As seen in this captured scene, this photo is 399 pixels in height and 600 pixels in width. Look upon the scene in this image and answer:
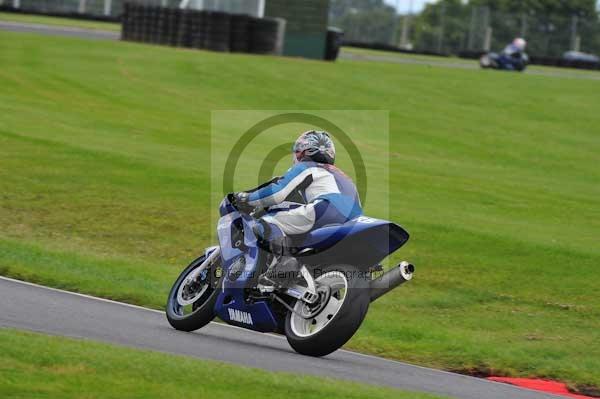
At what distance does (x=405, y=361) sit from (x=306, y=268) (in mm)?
1724

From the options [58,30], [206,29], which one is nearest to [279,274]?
[206,29]

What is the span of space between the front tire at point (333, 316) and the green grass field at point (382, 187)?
1.52m

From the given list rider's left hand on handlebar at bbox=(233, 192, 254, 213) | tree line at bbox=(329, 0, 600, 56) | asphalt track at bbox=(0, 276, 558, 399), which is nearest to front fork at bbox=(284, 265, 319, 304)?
asphalt track at bbox=(0, 276, 558, 399)

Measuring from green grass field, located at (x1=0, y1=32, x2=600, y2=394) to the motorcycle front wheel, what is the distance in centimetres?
152

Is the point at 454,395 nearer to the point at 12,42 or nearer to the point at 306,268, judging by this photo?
the point at 306,268

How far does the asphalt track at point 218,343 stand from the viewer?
8852 millimetres

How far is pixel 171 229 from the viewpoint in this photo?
1568 centimetres

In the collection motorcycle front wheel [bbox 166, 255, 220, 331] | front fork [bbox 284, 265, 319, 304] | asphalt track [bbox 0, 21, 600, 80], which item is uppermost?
asphalt track [bbox 0, 21, 600, 80]

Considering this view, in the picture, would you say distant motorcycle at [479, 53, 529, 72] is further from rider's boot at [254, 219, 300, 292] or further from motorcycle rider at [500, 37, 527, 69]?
rider's boot at [254, 219, 300, 292]

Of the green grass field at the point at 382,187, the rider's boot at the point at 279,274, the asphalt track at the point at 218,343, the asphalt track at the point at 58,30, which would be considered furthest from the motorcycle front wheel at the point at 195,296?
the asphalt track at the point at 58,30

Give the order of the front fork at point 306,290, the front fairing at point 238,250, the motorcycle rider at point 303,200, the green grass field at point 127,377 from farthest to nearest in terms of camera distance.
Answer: the front fairing at point 238,250 < the motorcycle rider at point 303,200 < the front fork at point 306,290 < the green grass field at point 127,377

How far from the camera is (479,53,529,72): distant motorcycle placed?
49.1m

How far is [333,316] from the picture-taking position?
355 inches

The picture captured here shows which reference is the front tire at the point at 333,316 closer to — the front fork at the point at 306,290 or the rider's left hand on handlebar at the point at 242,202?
the front fork at the point at 306,290
